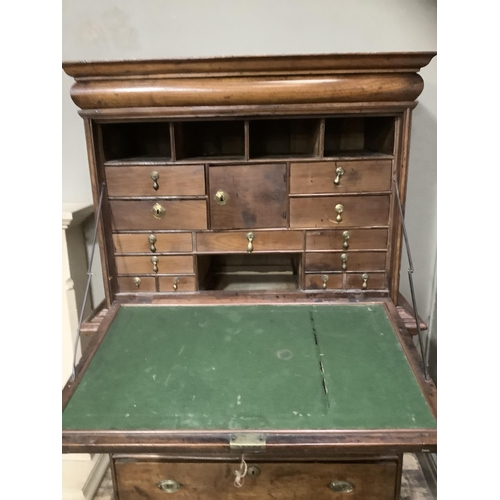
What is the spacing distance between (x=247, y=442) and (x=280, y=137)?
A: 116cm

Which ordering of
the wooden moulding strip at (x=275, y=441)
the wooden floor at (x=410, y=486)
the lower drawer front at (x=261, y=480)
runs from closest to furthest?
the wooden moulding strip at (x=275, y=441) < the lower drawer front at (x=261, y=480) < the wooden floor at (x=410, y=486)

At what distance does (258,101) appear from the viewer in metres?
1.29

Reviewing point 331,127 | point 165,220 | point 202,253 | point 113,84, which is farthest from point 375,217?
point 113,84

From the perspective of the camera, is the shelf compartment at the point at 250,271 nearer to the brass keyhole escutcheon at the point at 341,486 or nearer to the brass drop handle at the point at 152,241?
the brass drop handle at the point at 152,241

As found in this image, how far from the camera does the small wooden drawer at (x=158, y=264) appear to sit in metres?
1.49

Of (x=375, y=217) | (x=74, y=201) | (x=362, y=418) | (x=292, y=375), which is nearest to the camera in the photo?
(x=362, y=418)

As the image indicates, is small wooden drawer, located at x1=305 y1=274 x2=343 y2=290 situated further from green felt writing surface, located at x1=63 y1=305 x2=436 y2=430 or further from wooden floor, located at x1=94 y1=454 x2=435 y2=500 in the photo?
wooden floor, located at x1=94 y1=454 x2=435 y2=500

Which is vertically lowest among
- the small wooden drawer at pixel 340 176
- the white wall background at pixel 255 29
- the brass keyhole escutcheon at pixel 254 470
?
the brass keyhole escutcheon at pixel 254 470

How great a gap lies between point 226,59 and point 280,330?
0.81 m

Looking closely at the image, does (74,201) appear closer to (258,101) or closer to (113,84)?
(113,84)

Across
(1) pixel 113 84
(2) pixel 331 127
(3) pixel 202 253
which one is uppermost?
(1) pixel 113 84

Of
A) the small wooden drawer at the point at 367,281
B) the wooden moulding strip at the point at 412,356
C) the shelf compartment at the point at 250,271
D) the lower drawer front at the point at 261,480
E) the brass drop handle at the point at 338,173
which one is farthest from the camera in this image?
the shelf compartment at the point at 250,271

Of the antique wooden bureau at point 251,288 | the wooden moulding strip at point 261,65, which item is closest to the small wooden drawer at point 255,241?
the antique wooden bureau at point 251,288

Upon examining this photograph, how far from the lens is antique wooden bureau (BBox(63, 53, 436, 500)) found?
99cm
